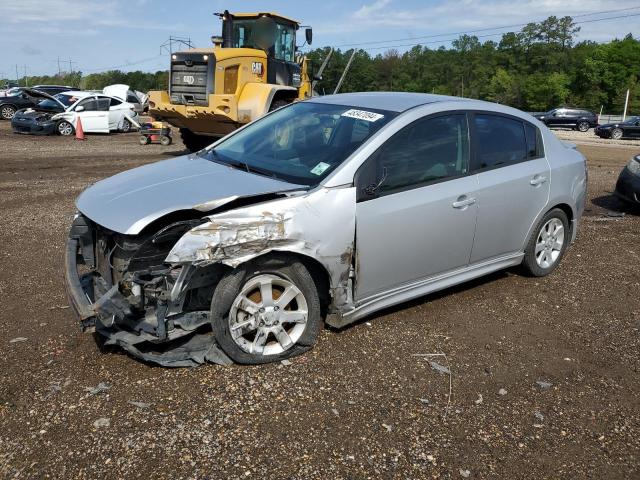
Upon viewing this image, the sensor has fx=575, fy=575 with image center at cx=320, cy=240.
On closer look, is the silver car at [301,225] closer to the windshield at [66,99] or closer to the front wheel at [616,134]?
the windshield at [66,99]

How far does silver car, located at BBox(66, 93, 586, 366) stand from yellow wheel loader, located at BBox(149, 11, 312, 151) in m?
7.45

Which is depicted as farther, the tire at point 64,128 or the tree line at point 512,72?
the tree line at point 512,72

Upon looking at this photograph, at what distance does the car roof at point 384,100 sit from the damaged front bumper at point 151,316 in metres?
2.08

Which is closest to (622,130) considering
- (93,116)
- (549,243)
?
(93,116)

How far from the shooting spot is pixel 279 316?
12.3 feet

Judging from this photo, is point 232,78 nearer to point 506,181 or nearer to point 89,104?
point 506,181

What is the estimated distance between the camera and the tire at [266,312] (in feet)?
11.6

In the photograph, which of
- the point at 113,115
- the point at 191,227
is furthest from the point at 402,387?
the point at 113,115

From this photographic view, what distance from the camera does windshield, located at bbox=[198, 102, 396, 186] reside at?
4117 millimetres

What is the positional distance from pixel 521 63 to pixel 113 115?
3332 inches

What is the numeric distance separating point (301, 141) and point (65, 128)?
1876 cm

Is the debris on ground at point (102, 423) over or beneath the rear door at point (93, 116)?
beneath

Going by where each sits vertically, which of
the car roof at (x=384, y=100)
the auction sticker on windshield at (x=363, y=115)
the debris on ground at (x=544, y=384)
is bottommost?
the debris on ground at (x=544, y=384)

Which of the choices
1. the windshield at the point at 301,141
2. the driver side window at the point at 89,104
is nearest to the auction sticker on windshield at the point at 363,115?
the windshield at the point at 301,141
